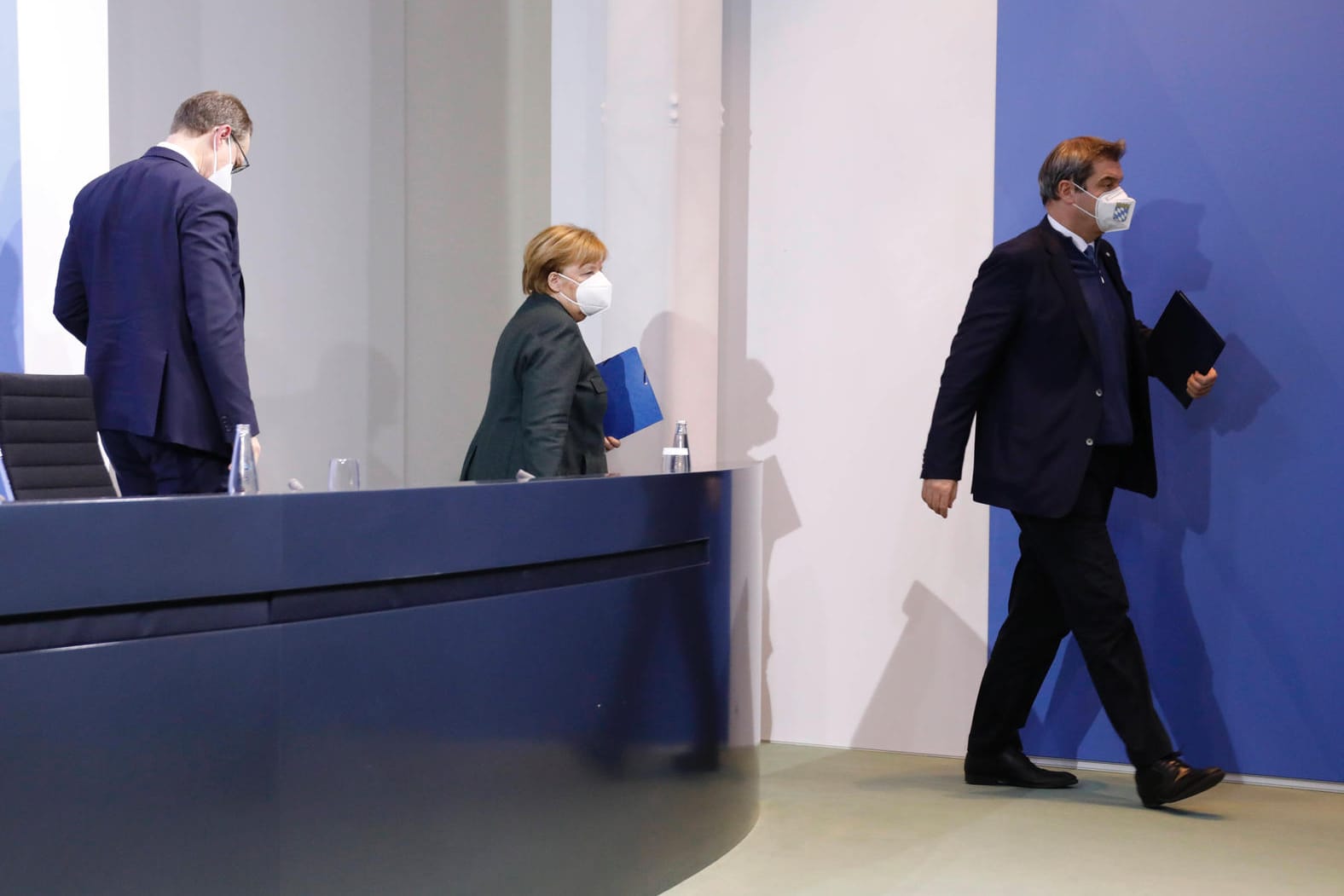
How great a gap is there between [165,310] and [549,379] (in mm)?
896

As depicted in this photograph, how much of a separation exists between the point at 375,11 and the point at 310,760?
3833mm

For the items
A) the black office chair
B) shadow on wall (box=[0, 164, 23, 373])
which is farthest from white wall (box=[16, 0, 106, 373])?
the black office chair

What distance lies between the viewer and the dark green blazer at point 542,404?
336cm

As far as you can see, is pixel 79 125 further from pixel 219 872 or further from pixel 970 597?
pixel 970 597

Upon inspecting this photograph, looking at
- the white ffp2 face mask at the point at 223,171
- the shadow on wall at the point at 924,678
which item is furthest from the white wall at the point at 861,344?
the white ffp2 face mask at the point at 223,171

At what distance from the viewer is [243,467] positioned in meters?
2.09

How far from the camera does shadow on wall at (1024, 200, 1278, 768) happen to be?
3.90 metres

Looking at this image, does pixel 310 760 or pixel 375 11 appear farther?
pixel 375 11

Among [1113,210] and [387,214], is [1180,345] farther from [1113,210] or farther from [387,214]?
[387,214]

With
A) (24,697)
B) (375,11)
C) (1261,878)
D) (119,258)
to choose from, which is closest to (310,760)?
(24,697)

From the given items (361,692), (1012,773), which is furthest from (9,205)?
(1012,773)

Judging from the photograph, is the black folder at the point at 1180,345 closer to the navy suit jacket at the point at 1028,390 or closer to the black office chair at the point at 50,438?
the navy suit jacket at the point at 1028,390

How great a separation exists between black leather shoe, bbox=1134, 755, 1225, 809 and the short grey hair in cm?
150

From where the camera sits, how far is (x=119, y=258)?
9.94 ft
